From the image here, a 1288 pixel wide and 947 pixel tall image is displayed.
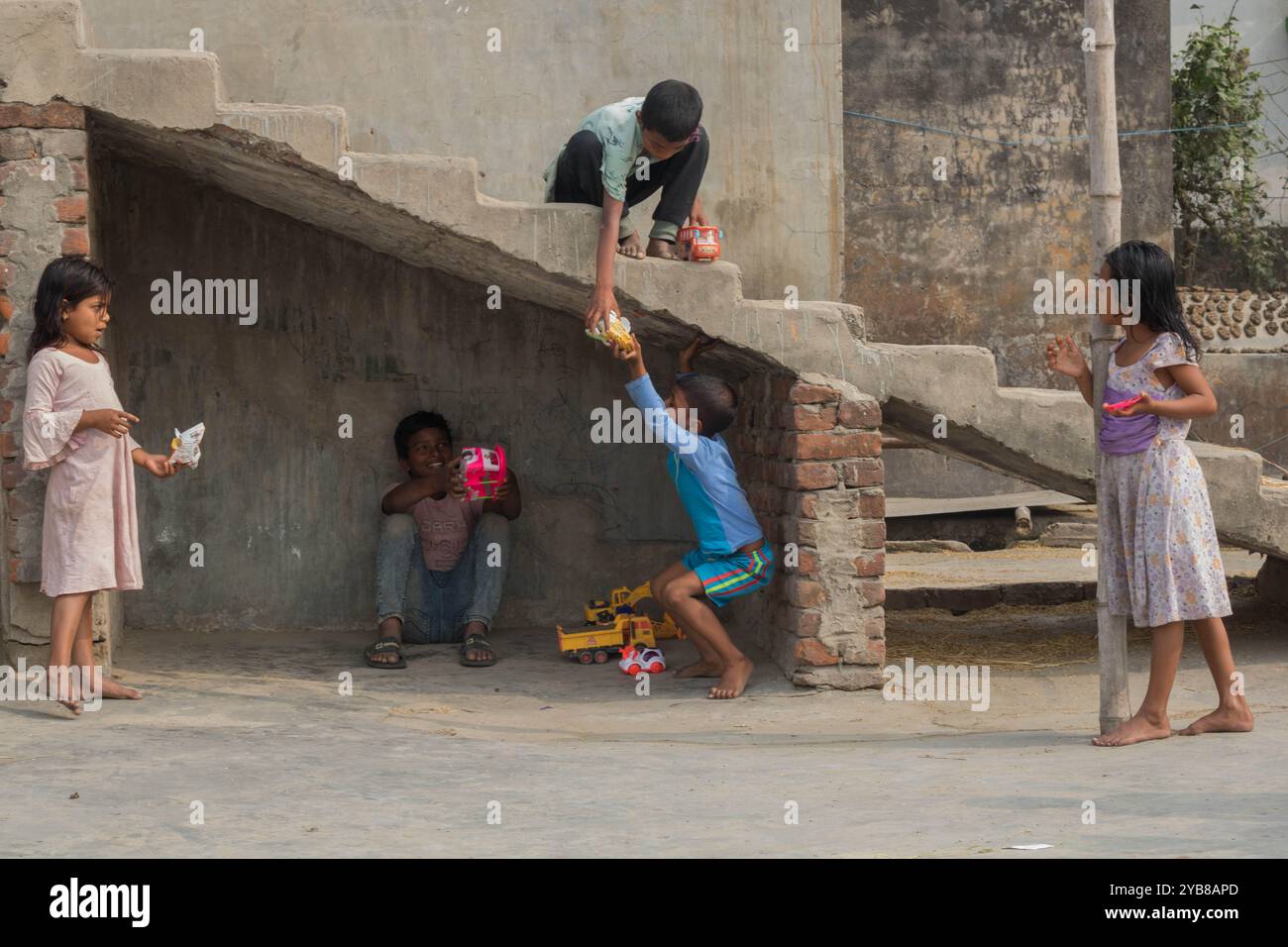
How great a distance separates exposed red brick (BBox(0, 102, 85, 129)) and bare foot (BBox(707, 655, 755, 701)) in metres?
3.36

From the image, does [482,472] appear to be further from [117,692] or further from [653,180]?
[117,692]

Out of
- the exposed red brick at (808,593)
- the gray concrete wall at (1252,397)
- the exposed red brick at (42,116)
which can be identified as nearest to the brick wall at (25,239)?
the exposed red brick at (42,116)

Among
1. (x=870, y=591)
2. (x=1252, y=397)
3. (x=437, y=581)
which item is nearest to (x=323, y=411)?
(x=437, y=581)

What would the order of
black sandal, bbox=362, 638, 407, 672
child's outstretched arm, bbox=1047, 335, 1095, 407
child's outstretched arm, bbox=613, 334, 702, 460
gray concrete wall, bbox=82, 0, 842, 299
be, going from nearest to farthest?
child's outstretched arm, bbox=1047, 335, 1095, 407 < child's outstretched arm, bbox=613, 334, 702, 460 < black sandal, bbox=362, 638, 407, 672 < gray concrete wall, bbox=82, 0, 842, 299

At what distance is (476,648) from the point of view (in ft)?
22.9

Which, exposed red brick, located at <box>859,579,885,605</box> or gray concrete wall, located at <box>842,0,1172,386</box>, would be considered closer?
exposed red brick, located at <box>859,579,885,605</box>

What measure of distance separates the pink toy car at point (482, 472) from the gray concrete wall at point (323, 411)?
47 centimetres

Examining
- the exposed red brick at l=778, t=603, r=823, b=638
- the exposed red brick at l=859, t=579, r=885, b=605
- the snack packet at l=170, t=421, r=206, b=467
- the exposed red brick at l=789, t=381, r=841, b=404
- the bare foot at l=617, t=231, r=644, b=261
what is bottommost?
the exposed red brick at l=778, t=603, r=823, b=638

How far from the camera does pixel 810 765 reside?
4.99 m

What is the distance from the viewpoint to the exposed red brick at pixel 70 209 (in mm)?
5969

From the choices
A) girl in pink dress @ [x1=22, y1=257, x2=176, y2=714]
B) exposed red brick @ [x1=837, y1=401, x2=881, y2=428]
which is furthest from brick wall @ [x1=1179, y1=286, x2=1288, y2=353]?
girl in pink dress @ [x1=22, y1=257, x2=176, y2=714]

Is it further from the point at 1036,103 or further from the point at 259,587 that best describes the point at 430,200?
the point at 1036,103

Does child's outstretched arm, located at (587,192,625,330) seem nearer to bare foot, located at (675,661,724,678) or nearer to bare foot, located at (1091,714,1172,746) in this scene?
bare foot, located at (675,661,724,678)

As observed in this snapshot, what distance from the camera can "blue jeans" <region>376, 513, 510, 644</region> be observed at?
23.7ft
